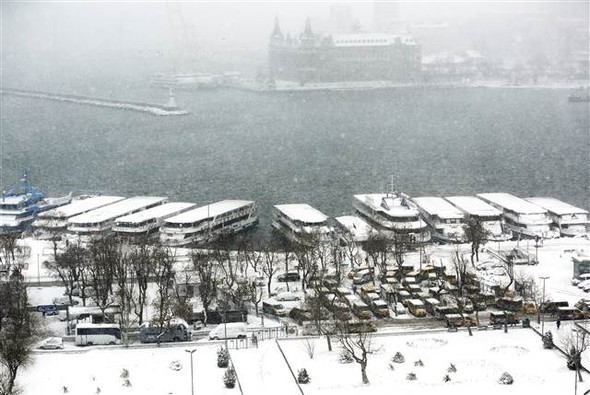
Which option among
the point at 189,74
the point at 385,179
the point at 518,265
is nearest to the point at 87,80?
the point at 189,74

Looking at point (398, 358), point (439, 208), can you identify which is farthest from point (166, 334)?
point (439, 208)

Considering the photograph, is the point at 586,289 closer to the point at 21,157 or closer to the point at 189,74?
the point at 21,157

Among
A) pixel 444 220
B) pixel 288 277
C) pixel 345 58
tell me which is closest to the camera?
pixel 288 277

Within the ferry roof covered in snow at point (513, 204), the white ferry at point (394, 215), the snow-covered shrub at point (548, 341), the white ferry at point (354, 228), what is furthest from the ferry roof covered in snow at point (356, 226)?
the snow-covered shrub at point (548, 341)

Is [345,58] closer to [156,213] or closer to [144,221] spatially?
[156,213]

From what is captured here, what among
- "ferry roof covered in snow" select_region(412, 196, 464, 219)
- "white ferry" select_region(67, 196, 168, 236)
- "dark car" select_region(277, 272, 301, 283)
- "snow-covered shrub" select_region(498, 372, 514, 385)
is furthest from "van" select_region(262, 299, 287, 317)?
"ferry roof covered in snow" select_region(412, 196, 464, 219)

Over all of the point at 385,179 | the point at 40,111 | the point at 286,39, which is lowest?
the point at 385,179

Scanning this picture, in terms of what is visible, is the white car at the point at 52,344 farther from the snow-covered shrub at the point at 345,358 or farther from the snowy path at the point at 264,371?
the snow-covered shrub at the point at 345,358

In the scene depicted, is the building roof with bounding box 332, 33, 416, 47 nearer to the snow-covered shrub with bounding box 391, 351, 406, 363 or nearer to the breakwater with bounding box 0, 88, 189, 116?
the breakwater with bounding box 0, 88, 189, 116
